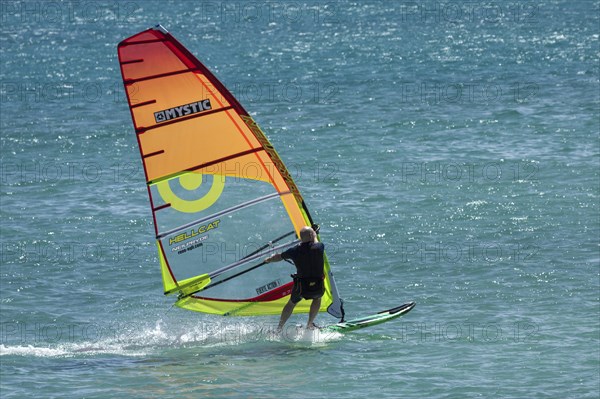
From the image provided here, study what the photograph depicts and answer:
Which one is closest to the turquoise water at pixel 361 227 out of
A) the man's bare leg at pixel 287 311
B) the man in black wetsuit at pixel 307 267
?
the man's bare leg at pixel 287 311

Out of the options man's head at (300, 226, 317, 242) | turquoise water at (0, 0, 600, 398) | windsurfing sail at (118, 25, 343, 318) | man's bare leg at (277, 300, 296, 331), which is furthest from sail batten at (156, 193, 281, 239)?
turquoise water at (0, 0, 600, 398)

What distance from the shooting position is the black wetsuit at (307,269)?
45.7 ft

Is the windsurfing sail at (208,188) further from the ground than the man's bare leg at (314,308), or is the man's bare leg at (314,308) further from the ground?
the windsurfing sail at (208,188)

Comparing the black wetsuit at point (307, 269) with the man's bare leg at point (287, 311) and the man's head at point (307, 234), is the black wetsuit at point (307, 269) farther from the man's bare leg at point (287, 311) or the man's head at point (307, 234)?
the man's bare leg at point (287, 311)

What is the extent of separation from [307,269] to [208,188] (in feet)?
5.55

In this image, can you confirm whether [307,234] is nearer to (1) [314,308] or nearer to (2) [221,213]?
(1) [314,308]

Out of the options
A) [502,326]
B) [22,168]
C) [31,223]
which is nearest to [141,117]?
[502,326]

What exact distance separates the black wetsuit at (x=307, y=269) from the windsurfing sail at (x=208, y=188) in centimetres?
41

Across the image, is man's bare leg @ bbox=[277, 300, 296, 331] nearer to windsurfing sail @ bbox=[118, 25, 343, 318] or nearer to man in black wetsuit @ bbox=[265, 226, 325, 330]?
man in black wetsuit @ bbox=[265, 226, 325, 330]

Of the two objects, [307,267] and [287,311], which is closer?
[307,267]

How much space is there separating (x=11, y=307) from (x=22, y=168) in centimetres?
899

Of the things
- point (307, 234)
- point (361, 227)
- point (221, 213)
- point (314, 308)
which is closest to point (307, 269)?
point (307, 234)

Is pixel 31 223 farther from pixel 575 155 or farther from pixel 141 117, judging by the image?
pixel 575 155

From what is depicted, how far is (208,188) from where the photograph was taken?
46.9 feet
